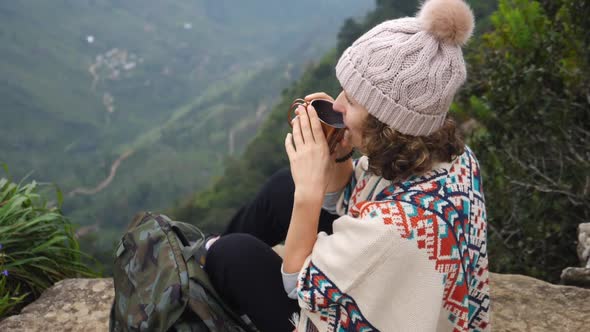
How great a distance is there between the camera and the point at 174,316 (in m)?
Result: 1.78

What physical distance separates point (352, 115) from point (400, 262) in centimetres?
61

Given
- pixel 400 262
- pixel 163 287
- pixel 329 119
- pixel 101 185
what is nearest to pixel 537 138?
pixel 329 119

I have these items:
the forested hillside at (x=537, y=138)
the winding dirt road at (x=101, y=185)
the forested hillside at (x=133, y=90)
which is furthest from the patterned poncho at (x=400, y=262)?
the winding dirt road at (x=101, y=185)

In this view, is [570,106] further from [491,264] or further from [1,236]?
[1,236]

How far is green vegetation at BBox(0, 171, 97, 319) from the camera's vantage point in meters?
2.84

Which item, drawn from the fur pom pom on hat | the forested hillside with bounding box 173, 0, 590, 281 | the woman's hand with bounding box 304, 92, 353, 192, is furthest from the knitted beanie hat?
the forested hillside with bounding box 173, 0, 590, 281

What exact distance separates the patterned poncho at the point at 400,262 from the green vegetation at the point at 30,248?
1954 mm

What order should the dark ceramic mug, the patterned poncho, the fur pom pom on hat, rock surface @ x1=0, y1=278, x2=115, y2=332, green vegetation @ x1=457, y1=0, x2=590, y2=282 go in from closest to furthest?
the patterned poncho < the fur pom pom on hat < the dark ceramic mug < rock surface @ x1=0, y1=278, x2=115, y2=332 < green vegetation @ x1=457, y1=0, x2=590, y2=282

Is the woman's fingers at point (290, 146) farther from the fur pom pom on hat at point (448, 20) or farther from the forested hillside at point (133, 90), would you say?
the forested hillside at point (133, 90)

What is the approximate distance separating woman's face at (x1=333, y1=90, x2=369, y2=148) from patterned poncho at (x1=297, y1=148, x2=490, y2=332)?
26 centimetres

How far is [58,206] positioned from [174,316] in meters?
2.04

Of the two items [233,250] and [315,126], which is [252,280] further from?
[315,126]

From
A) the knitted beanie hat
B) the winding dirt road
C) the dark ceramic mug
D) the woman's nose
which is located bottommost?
the winding dirt road

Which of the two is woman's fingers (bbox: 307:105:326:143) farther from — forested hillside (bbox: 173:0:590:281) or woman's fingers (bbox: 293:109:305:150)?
forested hillside (bbox: 173:0:590:281)
